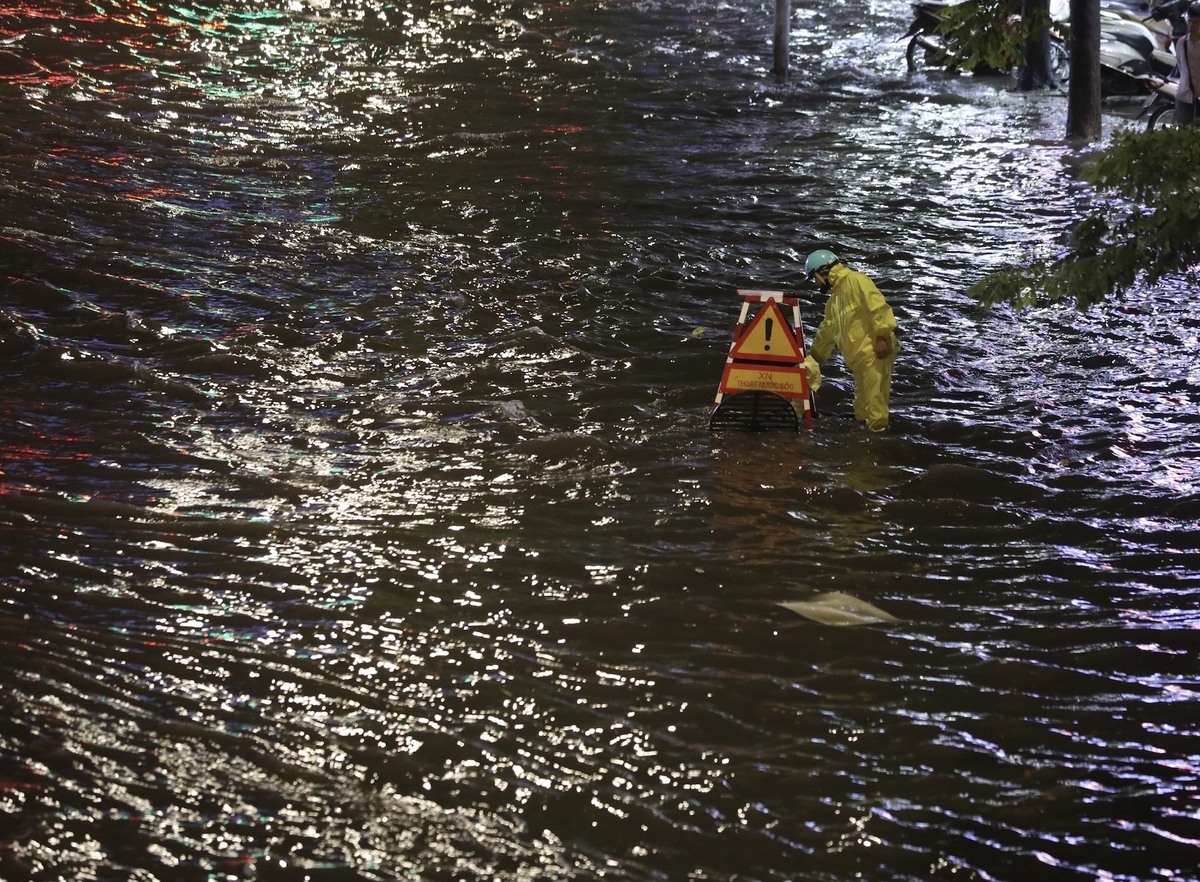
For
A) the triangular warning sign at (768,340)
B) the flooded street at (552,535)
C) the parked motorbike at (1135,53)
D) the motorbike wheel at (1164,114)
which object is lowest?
the flooded street at (552,535)

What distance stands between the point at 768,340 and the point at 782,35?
1510cm

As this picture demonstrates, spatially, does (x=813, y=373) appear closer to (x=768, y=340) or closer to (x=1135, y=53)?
(x=768, y=340)

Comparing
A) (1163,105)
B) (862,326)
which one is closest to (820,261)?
(862,326)

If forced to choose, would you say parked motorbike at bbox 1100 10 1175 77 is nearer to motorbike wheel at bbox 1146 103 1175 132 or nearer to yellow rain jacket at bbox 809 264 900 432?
motorbike wheel at bbox 1146 103 1175 132

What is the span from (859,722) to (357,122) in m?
14.7

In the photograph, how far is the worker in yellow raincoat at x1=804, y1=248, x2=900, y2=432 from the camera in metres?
9.86

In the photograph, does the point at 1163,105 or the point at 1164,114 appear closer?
the point at 1163,105

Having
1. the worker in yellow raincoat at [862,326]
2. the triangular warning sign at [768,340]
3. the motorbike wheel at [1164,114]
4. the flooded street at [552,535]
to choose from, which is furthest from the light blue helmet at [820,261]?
the motorbike wheel at [1164,114]

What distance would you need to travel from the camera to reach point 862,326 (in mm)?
9906

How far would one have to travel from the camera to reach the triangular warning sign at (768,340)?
31.0ft

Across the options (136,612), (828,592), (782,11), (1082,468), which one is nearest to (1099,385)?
(1082,468)

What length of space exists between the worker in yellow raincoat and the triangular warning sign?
0.57 m

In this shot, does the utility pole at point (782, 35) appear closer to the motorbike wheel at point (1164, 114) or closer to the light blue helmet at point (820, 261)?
the motorbike wheel at point (1164, 114)

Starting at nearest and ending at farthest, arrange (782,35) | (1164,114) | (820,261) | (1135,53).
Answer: (820,261)
(1164,114)
(1135,53)
(782,35)
